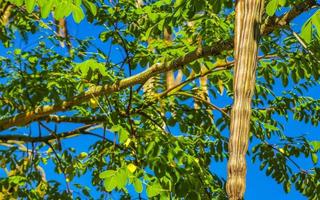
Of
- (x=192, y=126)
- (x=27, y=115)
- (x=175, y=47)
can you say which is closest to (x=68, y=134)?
(x=27, y=115)

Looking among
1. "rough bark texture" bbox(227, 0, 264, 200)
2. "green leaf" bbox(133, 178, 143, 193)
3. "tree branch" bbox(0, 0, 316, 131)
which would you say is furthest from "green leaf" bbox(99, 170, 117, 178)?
"rough bark texture" bbox(227, 0, 264, 200)

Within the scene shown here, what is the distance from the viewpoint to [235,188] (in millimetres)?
2422

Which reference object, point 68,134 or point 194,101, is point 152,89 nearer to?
point 194,101

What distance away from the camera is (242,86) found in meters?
2.56

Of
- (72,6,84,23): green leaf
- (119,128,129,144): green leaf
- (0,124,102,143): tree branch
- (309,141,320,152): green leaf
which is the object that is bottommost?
(309,141,320,152): green leaf

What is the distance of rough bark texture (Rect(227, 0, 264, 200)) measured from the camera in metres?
2.45

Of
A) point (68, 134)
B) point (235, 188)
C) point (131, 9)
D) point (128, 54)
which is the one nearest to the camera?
point (235, 188)

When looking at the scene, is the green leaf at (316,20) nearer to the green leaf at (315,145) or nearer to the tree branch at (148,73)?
the tree branch at (148,73)

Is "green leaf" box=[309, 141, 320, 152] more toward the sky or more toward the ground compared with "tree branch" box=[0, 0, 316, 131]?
more toward the ground

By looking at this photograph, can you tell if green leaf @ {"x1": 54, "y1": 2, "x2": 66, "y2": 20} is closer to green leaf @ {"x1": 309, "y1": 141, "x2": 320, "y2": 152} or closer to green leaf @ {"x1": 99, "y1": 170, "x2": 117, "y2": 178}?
green leaf @ {"x1": 99, "y1": 170, "x2": 117, "y2": 178}

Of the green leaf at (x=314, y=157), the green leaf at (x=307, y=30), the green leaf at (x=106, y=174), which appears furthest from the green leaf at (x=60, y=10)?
the green leaf at (x=314, y=157)

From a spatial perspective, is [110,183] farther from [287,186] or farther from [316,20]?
[287,186]

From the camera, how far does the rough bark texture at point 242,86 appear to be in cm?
245

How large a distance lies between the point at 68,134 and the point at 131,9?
64.8 inches
